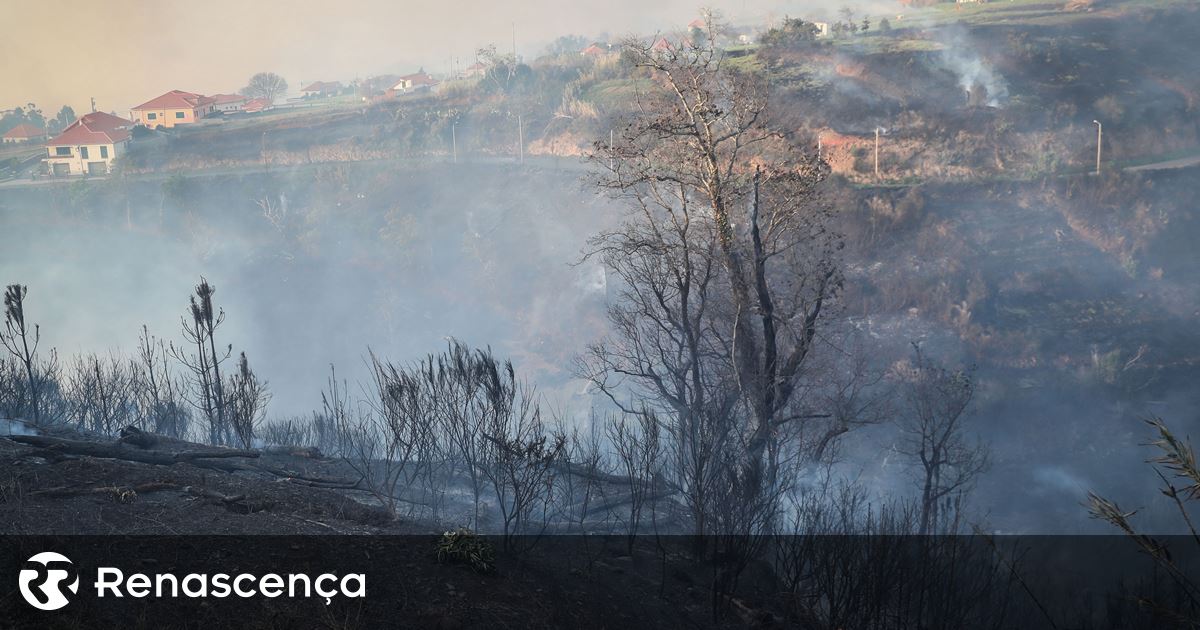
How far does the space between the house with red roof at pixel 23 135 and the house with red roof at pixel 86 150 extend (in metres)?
18.2

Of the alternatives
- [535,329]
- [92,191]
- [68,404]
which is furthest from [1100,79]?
[92,191]

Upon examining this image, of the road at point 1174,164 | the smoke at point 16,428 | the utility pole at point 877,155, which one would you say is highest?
the utility pole at point 877,155

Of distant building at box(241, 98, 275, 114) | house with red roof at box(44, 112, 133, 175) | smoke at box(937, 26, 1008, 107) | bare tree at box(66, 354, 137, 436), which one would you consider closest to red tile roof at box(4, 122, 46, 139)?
distant building at box(241, 98, 275, 114)

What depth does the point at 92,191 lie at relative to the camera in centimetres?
7081

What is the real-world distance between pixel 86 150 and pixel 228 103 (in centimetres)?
2487

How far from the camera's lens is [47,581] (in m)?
11.3

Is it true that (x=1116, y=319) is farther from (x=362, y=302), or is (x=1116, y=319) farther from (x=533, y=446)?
(x=362, y=302)

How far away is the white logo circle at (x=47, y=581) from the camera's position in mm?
10922

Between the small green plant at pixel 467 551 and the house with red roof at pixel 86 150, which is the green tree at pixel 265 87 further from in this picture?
the small green plant at pixel 467 551

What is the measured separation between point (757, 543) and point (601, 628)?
2.90 metres

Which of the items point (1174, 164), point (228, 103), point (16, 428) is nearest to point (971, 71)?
point (1174, 164)

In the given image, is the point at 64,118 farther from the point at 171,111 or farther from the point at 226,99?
the point at 171,111

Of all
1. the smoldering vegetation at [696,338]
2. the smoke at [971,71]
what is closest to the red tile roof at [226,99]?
the smoldering vegetation at [696,338]

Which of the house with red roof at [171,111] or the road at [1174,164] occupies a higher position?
the house with red roof at [171,111]
